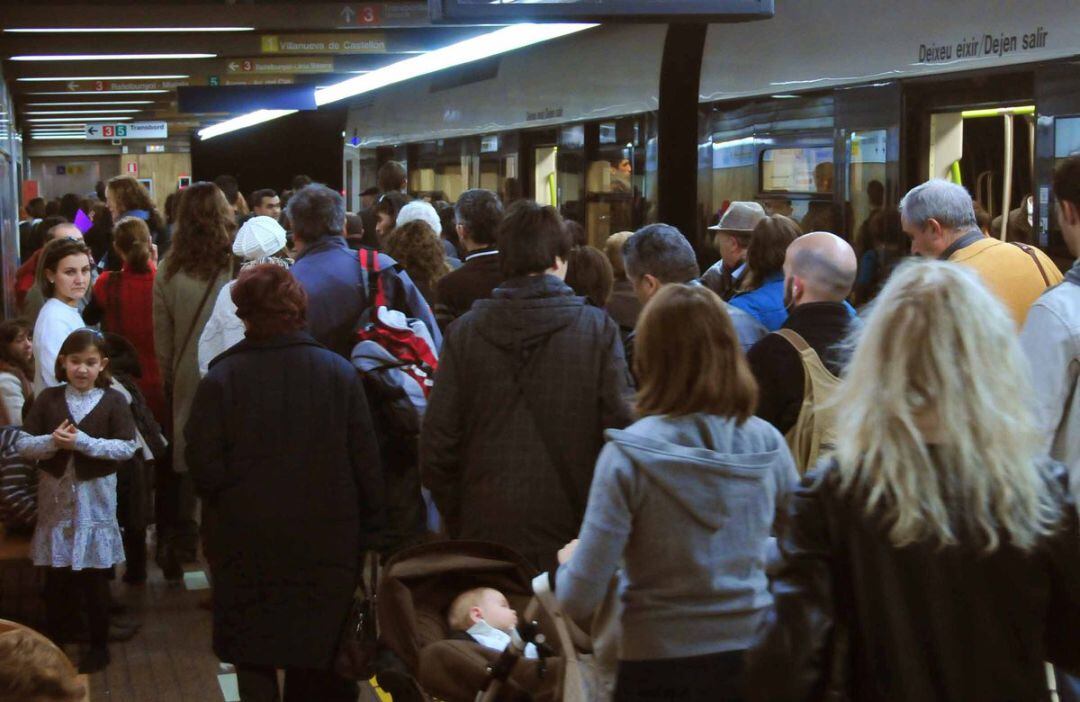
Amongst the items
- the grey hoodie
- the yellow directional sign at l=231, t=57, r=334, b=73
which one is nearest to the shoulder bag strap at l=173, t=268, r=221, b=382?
the grey hoodie

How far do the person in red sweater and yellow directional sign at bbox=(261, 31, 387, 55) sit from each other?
11.1 meters

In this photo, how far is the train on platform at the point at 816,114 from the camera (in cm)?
641

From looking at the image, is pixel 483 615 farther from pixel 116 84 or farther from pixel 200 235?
pixel 116 84

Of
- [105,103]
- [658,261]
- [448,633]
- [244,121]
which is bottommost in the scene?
[448,633]

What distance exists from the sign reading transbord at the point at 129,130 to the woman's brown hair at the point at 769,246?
38254mm

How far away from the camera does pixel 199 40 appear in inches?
722

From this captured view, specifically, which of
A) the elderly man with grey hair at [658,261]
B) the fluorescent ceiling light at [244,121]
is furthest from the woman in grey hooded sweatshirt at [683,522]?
the fluorescent ceiling light at [244,121]

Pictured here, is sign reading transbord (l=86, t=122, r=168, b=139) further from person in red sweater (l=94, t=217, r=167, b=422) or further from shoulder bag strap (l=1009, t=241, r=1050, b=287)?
shoulder bag strap (l=1009, t=241, r=1050, b=287)

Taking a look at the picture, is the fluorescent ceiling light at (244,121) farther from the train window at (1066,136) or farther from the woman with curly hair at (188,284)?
the train window at (1066,136)

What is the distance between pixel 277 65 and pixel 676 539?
18017 millimetres

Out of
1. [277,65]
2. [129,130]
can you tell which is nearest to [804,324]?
[277,65]

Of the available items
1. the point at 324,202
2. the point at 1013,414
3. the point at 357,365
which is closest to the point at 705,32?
the point at 324,202

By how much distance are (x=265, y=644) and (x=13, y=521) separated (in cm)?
208

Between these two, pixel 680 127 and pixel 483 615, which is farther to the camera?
pixel 680 127
